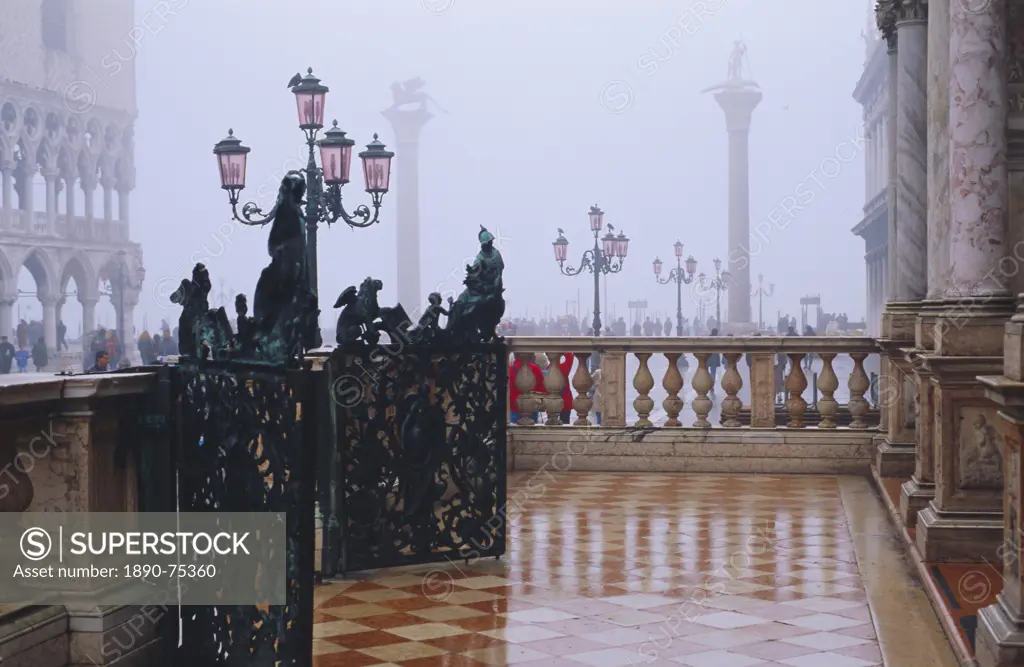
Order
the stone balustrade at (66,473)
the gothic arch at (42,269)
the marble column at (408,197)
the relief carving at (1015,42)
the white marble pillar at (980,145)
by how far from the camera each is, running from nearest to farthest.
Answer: the stone balustrade at (66,473) → the white marble pillar at (980,145) → the relief carving at (1015,42) → the marble column at (408,197) → the gothic arch at (42,269)

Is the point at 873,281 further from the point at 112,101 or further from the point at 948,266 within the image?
the point at 948,266

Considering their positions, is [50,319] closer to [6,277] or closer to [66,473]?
[6,277]

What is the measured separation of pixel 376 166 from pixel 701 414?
4.57 meters

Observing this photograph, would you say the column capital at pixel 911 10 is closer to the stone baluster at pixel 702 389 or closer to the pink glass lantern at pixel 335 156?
the stone baluster at pixel 702 389

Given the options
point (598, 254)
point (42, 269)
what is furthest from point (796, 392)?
point (42, 269)

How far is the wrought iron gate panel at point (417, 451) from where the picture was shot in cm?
689

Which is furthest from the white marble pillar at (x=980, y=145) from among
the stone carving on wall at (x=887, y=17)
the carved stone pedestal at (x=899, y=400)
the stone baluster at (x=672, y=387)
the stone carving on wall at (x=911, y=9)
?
the stone baluster at (x=672, y=387)

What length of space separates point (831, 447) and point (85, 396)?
7.59m

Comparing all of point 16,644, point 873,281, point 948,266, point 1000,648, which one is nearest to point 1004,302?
point 948,266

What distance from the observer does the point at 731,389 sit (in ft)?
36.2

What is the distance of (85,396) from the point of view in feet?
14.6

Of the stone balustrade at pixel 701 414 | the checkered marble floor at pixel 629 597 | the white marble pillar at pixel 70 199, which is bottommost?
the checkered marble floor at pixel 629 597

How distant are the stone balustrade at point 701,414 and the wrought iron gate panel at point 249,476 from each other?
638 centimetres

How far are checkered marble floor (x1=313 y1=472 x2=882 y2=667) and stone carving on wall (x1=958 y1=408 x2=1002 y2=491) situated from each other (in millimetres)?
760
